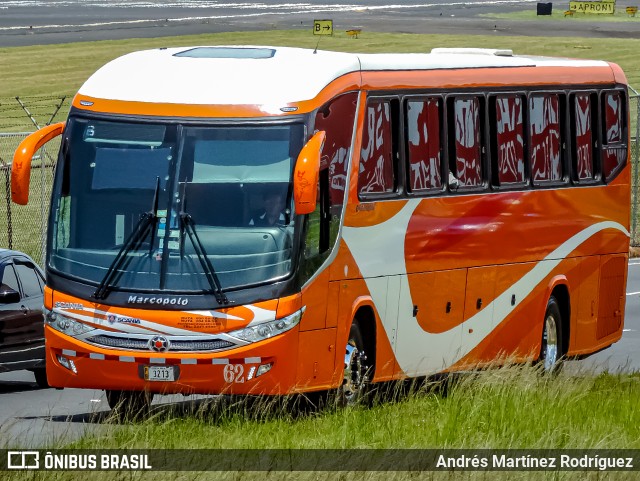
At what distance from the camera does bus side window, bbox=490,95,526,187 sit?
1723 centimetres

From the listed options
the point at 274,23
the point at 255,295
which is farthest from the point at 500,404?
the point at 274,23

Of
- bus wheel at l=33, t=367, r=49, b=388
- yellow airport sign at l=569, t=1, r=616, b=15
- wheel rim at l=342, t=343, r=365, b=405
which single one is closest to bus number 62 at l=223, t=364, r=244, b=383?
wheel rim at l=342, t=343, r=365, b=405

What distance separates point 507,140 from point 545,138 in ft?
2.78

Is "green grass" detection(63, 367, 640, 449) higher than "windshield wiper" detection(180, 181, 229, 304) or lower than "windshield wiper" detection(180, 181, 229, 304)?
lower

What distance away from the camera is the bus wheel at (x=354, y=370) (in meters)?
14.6

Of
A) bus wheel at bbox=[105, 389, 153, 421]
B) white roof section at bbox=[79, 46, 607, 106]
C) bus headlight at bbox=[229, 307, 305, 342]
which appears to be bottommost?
bus wheel at bbox=[105, 389, 153, 421]

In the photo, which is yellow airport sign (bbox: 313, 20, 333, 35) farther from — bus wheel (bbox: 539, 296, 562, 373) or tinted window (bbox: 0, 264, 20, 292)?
tinted window (bbox: 0, 264, 20, 292)

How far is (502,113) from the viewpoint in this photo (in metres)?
17.4

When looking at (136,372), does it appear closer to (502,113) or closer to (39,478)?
(39,478)

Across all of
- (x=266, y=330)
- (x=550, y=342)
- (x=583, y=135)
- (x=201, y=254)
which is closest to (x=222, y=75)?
(x=201, y=254)

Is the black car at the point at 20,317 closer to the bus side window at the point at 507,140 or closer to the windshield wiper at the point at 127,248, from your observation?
the windshield wiper at the point at 127,248

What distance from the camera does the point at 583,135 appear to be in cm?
1892

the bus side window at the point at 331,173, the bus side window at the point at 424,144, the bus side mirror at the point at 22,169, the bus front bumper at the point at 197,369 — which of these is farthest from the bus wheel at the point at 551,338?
the bus side mirror at the point at 22,169

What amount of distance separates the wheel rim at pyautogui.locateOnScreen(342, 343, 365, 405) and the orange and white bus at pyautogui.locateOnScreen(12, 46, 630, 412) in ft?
0.07
